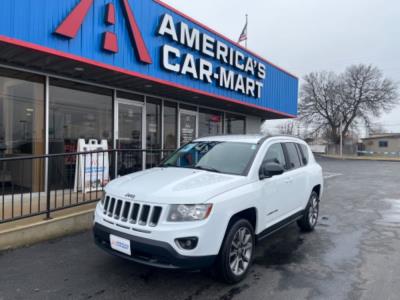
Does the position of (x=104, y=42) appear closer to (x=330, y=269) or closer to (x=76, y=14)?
(x=76, y=14)

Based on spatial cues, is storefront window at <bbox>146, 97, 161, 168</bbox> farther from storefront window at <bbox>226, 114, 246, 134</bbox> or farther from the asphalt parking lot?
the asphalt parking lot

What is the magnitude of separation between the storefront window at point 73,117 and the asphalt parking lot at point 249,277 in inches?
98.7

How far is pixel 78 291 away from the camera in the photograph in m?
3.38

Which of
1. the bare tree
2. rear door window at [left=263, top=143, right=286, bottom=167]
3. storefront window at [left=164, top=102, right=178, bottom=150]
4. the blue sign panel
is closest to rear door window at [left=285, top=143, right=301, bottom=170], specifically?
rear door window at [left=263, top=143, right=286, bottom=167]

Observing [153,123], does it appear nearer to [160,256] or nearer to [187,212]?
[187,212]

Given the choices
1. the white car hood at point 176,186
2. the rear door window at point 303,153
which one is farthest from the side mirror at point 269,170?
the rear door window at point 303,153

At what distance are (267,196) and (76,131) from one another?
556cm

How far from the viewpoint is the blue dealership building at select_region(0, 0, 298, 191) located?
5.64 meters

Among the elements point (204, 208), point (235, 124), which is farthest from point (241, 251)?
→ point (235, 124)

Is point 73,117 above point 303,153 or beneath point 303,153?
above

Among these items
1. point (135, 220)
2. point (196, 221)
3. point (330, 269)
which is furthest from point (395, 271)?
point (135, 220)

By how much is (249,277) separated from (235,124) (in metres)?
10.2

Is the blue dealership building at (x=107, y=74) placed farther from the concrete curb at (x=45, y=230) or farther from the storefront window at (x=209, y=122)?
the concrete curb at (x=45, y=230)

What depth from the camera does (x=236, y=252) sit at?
3625 millimetres
